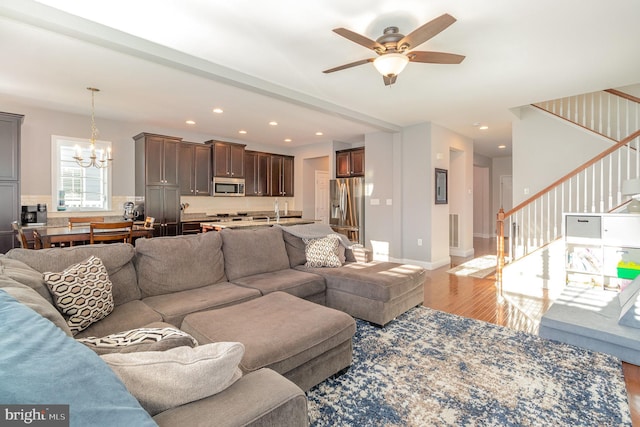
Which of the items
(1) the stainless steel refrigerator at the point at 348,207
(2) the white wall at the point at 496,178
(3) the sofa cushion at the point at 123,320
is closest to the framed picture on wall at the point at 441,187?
(1) the stainless steel refrigerator at the point at 348,207

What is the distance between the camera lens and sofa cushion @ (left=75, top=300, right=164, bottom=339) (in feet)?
6.27

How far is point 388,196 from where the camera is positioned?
247 inches

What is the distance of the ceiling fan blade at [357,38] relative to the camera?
7.39ft

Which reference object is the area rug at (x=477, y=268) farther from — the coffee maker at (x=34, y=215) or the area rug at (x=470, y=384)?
the coffee maker at (x=34, y=215)

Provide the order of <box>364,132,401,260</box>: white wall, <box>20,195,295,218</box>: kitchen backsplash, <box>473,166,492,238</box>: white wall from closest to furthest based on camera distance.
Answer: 1. <box>20,195,295,218</box>: kitchen backsplash
2. <box>364,132,401,260</box>: white wall
3. <box>473,166,492,238</box>: white wall

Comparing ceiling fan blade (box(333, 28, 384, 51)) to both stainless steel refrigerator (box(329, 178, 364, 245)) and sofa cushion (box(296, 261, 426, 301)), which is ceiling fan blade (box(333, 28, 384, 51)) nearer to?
sofa cushion (box(296, 261, 426, 301))

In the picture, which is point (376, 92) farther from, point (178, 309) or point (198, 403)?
point (198, 403)

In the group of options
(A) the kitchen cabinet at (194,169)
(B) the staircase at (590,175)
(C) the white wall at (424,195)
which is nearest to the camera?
(B) the staircase at (590,175)

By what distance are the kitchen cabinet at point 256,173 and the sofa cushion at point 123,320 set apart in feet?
18.0

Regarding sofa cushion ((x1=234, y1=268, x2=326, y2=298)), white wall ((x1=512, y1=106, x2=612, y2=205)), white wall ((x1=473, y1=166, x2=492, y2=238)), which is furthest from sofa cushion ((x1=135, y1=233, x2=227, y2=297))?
white wall ((x1=473, y1=166, x2=492, y2=238))

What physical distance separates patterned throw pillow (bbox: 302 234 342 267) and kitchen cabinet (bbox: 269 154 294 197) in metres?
4.64

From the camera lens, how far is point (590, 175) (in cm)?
468

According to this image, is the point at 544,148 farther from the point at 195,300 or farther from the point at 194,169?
the point at 194,169

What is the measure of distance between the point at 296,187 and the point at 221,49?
5633mm
